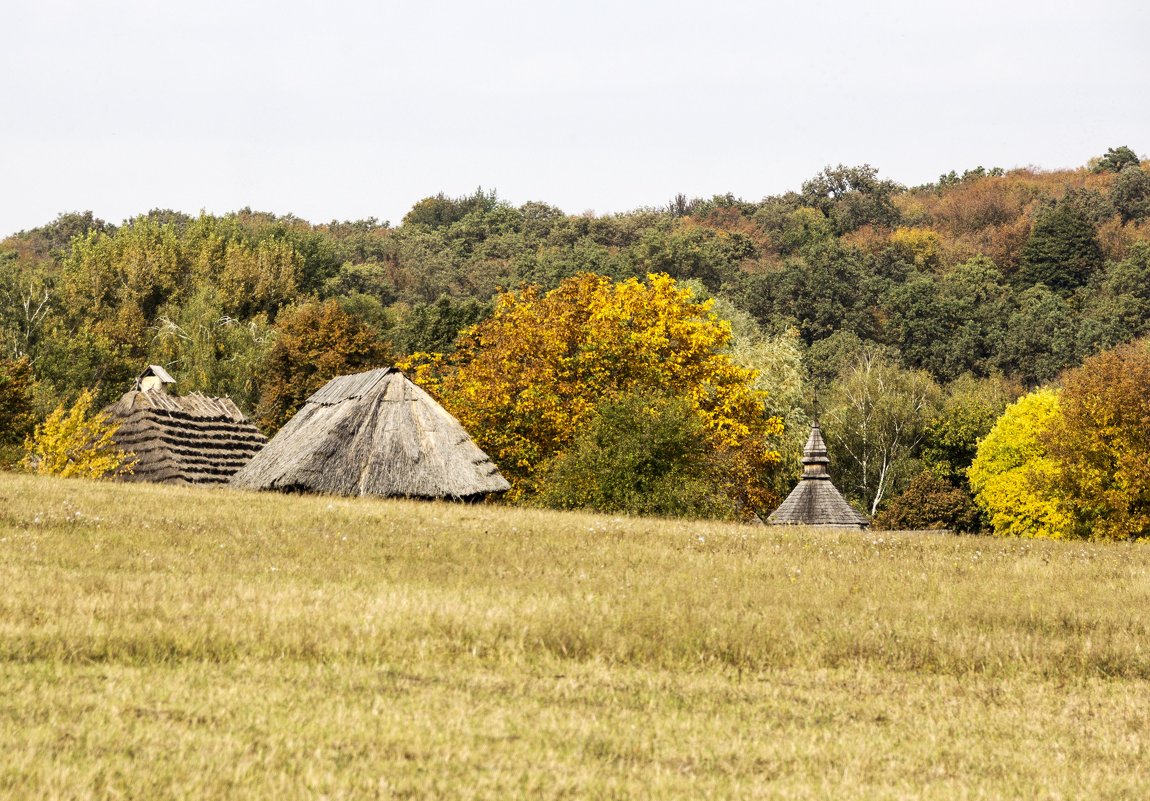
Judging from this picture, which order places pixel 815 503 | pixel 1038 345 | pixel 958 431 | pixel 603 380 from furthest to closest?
pixel 1038 345
pixel 958 431
pixel 603 380
pixel 815 503

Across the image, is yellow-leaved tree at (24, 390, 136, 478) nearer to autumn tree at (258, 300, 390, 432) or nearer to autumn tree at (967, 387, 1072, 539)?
autumn tree at (258, 300, 390, 432)

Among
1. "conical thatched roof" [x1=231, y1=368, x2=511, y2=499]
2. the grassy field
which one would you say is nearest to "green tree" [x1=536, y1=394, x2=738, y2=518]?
"conical thatched roof" [x1=231, y1=368, x2=511, y2=499]

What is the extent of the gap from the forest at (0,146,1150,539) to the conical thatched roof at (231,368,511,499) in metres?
3.86

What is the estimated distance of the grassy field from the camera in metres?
8.89

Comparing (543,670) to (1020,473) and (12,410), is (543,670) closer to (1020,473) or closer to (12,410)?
(12,410)

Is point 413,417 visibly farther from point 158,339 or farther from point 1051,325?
point 1051,325

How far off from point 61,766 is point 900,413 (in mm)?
85952

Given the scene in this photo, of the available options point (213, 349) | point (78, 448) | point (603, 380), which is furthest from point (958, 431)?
point (78, 448)

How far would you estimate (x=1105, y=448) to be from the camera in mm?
66812

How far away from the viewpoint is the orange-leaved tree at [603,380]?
4950cm

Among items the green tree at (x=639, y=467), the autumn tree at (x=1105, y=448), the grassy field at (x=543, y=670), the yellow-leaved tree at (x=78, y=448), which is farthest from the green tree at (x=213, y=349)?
the grassy field at (x=543, y=670)

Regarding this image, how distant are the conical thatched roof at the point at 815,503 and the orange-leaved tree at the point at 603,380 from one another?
1.88 m

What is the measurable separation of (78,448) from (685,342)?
25.0 metres

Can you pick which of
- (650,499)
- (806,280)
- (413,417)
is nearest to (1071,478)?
(650,499)
